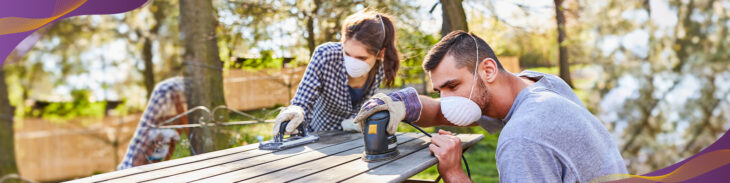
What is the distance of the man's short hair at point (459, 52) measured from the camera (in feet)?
5.61

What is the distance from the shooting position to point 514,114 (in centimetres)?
143

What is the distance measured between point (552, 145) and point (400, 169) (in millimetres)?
575

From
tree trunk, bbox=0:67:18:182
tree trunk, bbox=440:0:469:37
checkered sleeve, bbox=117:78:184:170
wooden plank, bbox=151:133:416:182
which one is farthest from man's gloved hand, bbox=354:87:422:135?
tree trunk, bbox=0:67:18:182

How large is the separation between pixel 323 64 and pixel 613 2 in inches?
154

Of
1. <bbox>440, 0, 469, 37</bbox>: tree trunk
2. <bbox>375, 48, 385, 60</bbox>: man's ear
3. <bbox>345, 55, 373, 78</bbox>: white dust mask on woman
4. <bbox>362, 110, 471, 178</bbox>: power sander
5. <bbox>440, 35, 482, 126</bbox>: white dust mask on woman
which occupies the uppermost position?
<bbox>440, 0, 469, 37</bbox>: tree trunk

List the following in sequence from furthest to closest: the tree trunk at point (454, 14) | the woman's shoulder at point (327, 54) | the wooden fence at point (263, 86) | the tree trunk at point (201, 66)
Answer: the wooden fence at point (263, 86) → the tree trunk at point (201, 66) → the tree trunk at point (454, 14) → the woman's shoulder at point (327, 54)

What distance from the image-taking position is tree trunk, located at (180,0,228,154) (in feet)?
15.1

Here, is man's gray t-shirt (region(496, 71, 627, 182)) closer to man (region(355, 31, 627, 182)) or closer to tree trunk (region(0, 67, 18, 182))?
man (region(355, 31, 627, 182))

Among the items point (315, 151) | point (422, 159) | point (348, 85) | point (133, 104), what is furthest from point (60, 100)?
point (422, 159)

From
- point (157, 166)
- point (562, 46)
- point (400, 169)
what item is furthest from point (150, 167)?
point (562, 46)

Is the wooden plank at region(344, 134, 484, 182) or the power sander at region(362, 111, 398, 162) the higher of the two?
the power sander at region(362, 111, 398, 162)

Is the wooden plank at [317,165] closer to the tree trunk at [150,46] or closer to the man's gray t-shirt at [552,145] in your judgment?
the man's gray t-shirt at [552,145]

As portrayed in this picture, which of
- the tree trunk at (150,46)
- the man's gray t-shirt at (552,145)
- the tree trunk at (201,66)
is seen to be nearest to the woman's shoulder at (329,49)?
the man's gray t-shirt at (552,145)

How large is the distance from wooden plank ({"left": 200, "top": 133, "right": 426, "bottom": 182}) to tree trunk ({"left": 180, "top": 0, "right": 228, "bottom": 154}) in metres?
2.89
